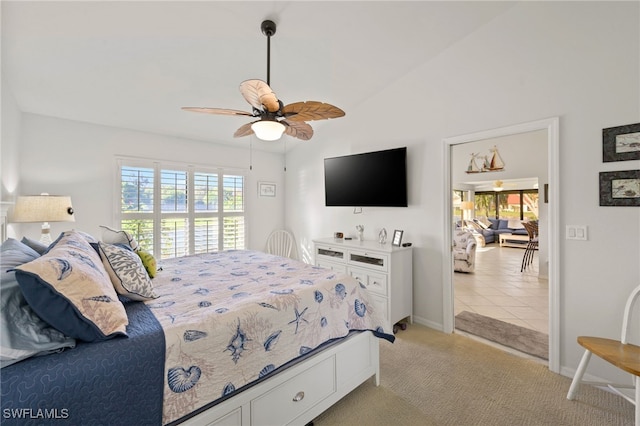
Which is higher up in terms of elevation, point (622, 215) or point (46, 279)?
point (622, 215)

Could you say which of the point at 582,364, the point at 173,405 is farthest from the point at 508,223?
the point at 173,405

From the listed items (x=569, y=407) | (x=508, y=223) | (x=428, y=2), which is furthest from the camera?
(x=508, y=223)

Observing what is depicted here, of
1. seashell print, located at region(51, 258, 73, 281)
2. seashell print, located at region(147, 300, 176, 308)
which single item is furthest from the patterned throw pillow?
seashell print, located at region(51, 258, 73, 281)

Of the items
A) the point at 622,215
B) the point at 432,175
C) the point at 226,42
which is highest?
the point at 226,42

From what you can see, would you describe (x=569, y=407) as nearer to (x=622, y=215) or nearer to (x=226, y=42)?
(x=622, y=215)

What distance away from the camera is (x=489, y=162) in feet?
22.4

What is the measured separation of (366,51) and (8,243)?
3.04 metres

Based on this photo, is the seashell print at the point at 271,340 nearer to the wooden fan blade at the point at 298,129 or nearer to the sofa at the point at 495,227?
the wooden fan blade at the point at 298,129

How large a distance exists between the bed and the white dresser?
89cm

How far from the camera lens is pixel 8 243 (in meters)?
1.36

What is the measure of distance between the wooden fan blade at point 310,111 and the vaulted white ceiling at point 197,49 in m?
0.83

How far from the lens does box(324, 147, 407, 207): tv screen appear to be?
319 cm

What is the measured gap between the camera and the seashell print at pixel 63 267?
3.44 feet

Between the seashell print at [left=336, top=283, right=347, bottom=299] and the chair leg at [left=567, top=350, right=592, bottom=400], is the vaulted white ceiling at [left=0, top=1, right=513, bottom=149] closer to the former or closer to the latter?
the seashell print at [left=336, top=283, right=347, bottom=299]
